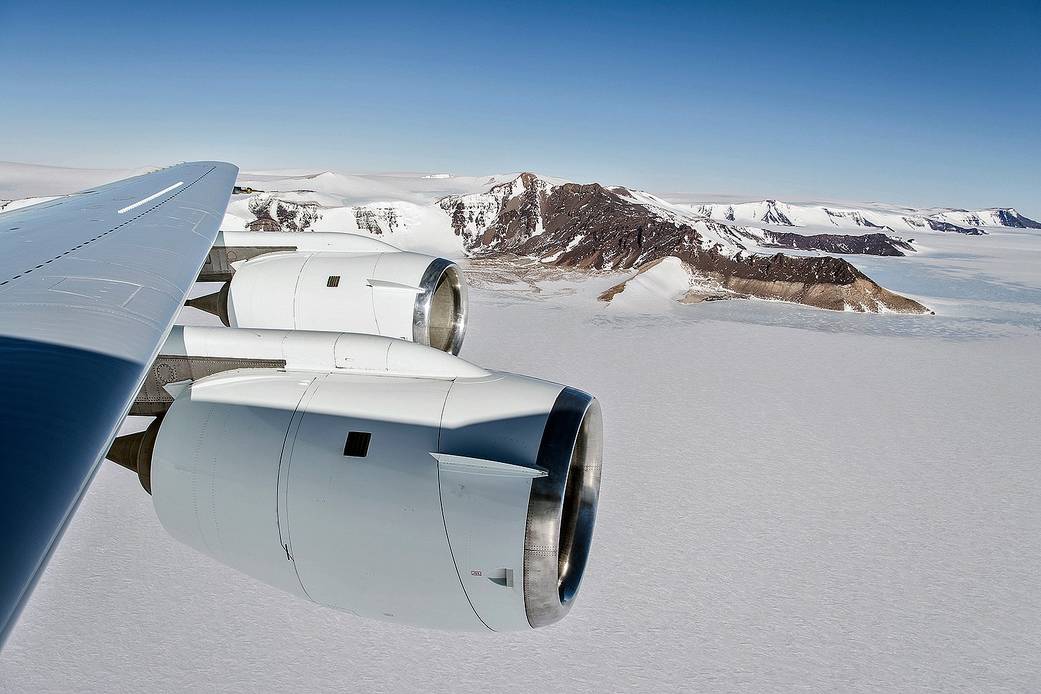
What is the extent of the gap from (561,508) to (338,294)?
532cm

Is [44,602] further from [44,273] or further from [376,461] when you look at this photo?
[376,461]

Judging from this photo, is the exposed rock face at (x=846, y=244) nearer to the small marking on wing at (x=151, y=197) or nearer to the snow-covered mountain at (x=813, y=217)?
the snow-covered mountain at (x=813, y=217)

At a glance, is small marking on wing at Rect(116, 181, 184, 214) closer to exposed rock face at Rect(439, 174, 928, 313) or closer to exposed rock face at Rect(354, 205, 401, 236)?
exposed rock face at Rect(439, 174, 928, 313)

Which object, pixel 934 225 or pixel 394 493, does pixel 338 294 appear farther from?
pixel 934 225

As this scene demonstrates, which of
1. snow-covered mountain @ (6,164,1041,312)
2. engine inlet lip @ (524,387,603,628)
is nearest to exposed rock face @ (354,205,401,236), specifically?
snow-covered mountain @ (6,164,1041,312)

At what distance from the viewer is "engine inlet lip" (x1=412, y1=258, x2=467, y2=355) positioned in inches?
306

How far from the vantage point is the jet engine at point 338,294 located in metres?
7.77

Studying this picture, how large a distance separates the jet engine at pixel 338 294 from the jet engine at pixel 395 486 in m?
3.35

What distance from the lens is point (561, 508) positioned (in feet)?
11.8

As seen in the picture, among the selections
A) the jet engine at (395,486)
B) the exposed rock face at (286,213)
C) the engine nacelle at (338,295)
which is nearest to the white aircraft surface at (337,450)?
the jet engine at (395,486)

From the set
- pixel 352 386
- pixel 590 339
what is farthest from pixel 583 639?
pixel 590 339

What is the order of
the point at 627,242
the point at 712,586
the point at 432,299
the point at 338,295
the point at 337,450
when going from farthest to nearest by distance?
the point at 627,242 → the point at 432,299 → the point at 338,295 → the point at 712,586 → the point at 337,450

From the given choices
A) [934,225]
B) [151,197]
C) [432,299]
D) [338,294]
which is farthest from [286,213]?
[934,225]

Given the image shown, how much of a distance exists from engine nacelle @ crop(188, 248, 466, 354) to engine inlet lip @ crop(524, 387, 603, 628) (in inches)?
157
